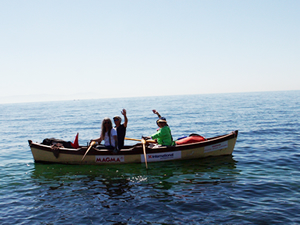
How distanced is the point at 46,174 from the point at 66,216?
4950 millimetres

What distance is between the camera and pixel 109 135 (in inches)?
475

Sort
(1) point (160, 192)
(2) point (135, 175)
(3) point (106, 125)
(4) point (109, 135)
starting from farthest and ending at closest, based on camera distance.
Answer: (4) point (109, 135) → (3) point (106, 125) → (2) point (135, 175) → (1) point (160, 192)

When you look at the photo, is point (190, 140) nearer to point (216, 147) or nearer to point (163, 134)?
point (216, 147)

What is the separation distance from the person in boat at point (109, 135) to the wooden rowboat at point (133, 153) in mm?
307

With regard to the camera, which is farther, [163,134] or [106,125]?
[163,134]

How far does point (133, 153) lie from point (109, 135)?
1457 millimetres

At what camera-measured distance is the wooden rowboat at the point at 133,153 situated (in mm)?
12391

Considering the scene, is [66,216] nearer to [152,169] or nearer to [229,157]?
[152,169]

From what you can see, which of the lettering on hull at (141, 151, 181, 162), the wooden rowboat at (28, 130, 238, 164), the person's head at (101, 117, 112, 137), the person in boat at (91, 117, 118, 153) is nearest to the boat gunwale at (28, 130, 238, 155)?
the wooden rowboat at (28, 130, 238, 164)

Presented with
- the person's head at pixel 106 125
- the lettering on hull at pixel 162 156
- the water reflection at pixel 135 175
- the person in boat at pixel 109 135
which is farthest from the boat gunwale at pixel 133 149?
the person's head at pixel 106 125

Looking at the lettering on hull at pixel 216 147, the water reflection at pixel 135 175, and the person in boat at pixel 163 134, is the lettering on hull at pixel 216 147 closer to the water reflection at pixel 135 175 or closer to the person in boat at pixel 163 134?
the water reflection at pixel 135 175

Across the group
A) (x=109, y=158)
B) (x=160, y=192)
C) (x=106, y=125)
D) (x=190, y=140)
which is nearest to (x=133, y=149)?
(x=109, y=158)

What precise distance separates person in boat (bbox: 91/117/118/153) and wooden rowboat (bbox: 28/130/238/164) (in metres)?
0.31

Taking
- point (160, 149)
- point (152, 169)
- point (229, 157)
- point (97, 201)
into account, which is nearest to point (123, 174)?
point (152, 169)
